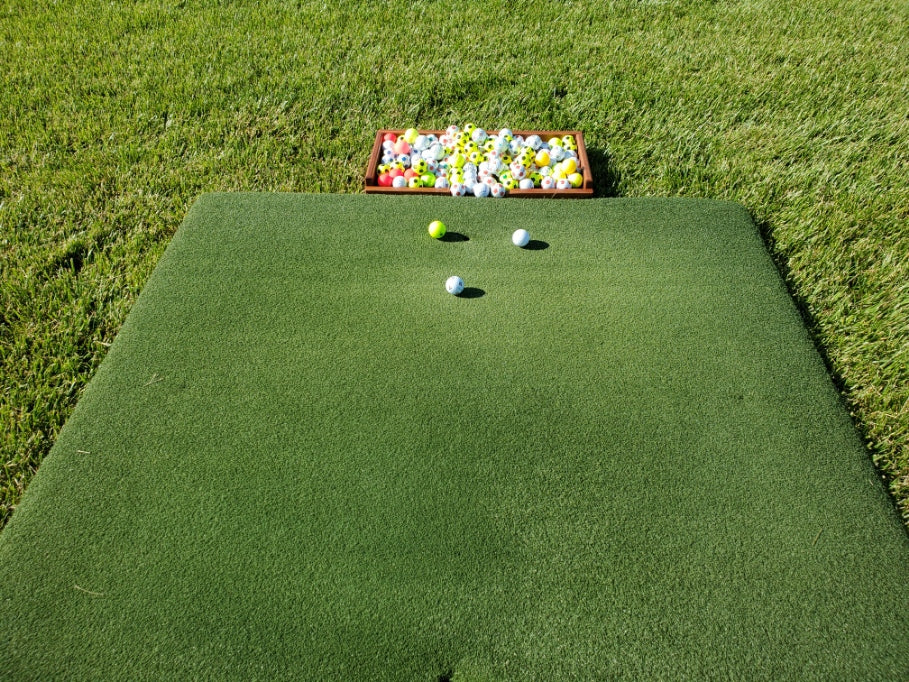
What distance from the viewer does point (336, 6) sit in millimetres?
6434

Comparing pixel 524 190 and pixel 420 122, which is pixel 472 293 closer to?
pixel 524 190

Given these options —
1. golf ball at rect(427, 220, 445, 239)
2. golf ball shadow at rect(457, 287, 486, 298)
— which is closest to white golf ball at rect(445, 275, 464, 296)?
golf ball shadow at rect(457, 287, 486, 298)

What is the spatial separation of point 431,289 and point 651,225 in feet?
5.22

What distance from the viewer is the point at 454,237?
3676 mm

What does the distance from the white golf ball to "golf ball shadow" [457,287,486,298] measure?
36mm

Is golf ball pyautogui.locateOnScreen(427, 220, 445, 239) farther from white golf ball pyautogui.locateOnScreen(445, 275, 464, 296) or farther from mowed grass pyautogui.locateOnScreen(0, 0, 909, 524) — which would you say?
mowed grass pyautogui.locateOnScreen(0, 0, 909, 524)

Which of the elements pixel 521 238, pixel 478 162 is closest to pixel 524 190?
pixel 478 162

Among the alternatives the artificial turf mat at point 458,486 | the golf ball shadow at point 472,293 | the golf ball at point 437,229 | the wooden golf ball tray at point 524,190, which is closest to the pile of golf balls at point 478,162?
the wooden golf ball tray at point 524,190

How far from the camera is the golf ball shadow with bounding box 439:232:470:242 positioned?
12.0 ft

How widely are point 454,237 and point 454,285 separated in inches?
22.3

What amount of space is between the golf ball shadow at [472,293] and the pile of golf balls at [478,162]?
97 cm

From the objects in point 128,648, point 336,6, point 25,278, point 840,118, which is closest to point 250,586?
point 128,648

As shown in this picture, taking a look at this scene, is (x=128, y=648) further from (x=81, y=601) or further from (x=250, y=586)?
(x=250, y=586)

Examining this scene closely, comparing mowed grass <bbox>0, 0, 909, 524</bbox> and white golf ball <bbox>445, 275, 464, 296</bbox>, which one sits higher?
mowed grass <bbox>0, 0, 909, 524</bbox>
